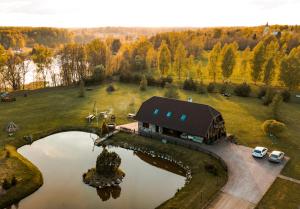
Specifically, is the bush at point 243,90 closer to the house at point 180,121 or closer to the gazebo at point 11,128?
the house at point 180,121

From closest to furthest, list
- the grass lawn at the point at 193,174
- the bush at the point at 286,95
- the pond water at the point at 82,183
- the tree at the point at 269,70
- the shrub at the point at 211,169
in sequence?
1. the grass lawn at the point at 193,174
2. the pond water at the point at 82,183
3. the shrub at the point at 211,169
4. the bush at the point at 286,95
5. the tree at the point at 269,70

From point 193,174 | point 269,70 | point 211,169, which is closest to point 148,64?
point 269,70

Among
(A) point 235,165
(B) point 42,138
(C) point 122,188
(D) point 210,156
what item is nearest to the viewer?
(C) point 122,188

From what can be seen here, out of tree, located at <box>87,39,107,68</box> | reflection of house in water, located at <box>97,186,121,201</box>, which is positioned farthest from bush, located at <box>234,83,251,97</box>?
reflection of house in water, located at <box>97,186,121,201</box>

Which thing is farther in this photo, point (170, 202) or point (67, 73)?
point (67, 73)

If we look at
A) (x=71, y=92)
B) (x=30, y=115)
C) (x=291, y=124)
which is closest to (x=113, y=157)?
(x=30, y=115)

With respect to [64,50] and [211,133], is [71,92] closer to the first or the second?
[64,50]

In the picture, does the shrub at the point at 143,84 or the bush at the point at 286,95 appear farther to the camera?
the shrub at the point at 143,84

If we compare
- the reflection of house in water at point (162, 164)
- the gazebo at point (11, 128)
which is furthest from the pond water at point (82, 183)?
the gazebo at point (11, 128)
